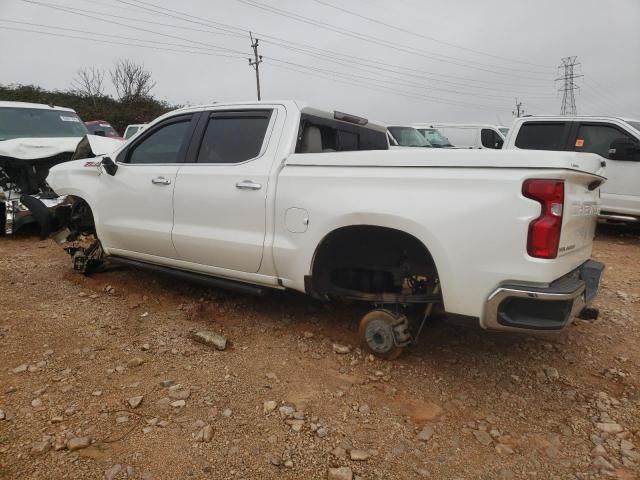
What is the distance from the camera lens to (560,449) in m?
2.31

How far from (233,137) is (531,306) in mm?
2513

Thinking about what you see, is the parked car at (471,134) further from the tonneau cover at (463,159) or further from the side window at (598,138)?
the tonneau cover at (463,159)

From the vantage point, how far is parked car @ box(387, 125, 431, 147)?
13000 mm

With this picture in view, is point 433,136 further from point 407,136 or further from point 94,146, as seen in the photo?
point 94,146

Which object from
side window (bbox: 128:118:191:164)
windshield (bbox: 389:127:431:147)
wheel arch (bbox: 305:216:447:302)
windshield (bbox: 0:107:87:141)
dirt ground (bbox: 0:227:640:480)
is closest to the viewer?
dirt ground (bbox: 0:227:640:480)

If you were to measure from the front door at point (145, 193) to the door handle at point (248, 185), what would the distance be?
2.49 ft

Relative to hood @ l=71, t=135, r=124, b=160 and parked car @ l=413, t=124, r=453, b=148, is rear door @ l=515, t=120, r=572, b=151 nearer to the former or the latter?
parked car @ l=413, t=124, r=453, b=148

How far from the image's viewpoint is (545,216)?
7.74 ft

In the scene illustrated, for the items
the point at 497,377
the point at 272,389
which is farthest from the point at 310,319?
the point at 497,377

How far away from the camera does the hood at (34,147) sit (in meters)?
6.22

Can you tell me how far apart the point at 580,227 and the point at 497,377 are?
1.10m

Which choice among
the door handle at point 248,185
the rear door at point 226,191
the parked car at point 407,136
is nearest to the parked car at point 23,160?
the rear door at point 226,191

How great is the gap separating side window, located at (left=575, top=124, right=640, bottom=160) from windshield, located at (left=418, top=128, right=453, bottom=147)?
6525 millimetres

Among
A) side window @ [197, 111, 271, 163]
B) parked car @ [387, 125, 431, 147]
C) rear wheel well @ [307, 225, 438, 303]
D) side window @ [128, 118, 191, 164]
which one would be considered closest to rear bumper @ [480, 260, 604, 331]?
rear wheel well @ [307, 225, 438, 303]
